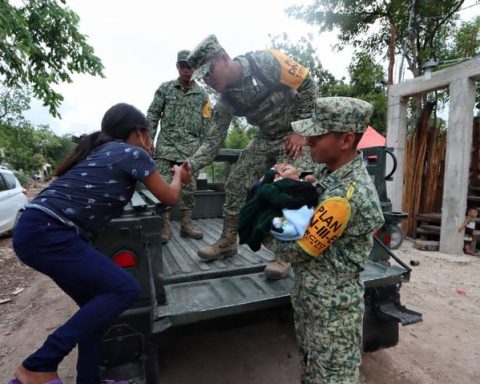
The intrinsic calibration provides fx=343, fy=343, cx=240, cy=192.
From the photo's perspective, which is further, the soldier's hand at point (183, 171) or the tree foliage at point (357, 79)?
the tree foliage at point (357, 79)

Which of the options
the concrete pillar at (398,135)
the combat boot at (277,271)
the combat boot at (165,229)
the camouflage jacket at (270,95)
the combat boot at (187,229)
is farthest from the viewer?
the concrete pillar at (398,135)

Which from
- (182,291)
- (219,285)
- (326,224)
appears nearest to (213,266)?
(219,285)

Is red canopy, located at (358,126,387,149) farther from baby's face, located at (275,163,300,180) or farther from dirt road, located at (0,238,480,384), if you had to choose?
baby's face, located at (275,163,300,180)

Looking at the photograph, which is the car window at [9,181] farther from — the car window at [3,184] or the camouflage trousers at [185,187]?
the camouflage trousers at [185,187]

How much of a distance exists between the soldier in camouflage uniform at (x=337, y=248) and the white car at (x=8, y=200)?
7.14 m

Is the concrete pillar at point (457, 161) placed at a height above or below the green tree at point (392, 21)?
below

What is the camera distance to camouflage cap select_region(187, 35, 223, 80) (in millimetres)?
2188

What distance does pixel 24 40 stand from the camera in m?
5.44

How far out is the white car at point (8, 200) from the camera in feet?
Result: 22.3

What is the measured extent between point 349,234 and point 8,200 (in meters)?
7.61

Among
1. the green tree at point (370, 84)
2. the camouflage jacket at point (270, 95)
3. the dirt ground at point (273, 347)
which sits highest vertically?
the green tree at point (370, 84)

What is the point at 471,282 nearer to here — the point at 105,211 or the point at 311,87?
the point at 311,87

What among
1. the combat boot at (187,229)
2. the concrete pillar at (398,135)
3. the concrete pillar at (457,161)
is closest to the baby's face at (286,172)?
the combat boot at (187,229)

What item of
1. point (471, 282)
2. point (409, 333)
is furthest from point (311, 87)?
point (471, 282)
